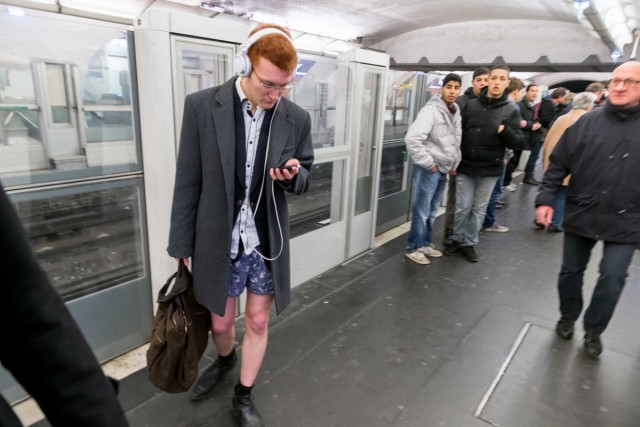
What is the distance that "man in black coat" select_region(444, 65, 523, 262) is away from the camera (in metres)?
4.04

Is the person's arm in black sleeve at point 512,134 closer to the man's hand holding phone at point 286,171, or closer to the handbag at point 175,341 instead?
the man's hand holding phone at point 286,171

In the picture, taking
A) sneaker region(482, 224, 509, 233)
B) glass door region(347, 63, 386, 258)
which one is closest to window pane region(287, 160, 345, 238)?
glass door region(347, 63, 386, 258)

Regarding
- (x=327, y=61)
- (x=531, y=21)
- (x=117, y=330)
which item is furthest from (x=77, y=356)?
(x=531, y=21)

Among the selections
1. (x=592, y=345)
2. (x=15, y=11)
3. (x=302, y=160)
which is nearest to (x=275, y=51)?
(x=302, y=160)

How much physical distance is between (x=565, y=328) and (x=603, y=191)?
1.08m

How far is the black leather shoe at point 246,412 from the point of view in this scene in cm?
212

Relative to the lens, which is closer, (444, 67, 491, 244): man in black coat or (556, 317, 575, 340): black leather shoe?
(556, 317, 575, 340): black leather shoe

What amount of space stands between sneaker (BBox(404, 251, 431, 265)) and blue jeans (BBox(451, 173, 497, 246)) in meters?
0.49

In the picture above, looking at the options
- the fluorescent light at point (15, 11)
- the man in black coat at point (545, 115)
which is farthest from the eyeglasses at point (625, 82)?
the man in black coat at point (545, 115)

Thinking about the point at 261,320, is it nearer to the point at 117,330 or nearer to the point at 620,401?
the point at 117,330

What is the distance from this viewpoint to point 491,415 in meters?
2.31

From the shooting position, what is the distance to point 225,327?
2250 mm

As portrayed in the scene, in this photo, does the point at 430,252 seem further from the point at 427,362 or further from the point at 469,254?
the point at 427,362

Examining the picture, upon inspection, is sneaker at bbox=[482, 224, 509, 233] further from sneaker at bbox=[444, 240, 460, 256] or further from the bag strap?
the bag strap
